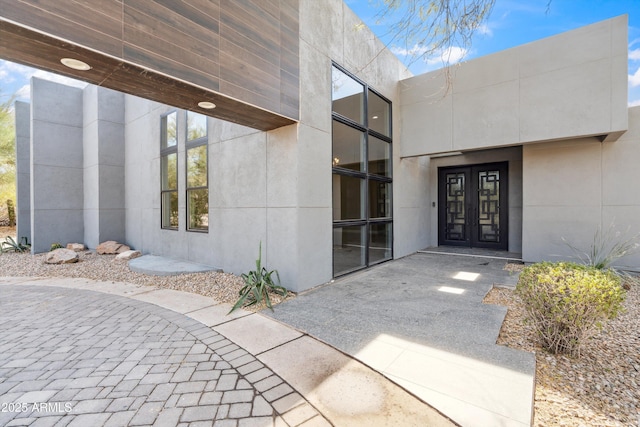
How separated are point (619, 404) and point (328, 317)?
2490 millimetres

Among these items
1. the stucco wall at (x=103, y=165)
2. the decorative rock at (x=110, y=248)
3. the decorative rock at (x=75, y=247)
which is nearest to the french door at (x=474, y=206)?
the decorative rock at (x=110, y=248)

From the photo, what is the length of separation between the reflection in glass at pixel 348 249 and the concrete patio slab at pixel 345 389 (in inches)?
105

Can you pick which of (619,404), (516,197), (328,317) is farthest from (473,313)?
(516,197)

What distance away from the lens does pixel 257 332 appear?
3092 millimetres

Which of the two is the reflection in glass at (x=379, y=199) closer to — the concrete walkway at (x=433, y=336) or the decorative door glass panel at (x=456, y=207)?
the concrete walkway at (x=433, y=336)

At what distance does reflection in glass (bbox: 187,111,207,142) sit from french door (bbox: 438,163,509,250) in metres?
7.05

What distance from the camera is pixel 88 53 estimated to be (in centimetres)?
231

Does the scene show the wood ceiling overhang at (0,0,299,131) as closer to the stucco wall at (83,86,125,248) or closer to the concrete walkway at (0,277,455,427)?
the concrete walkway at (0,277,455,427)

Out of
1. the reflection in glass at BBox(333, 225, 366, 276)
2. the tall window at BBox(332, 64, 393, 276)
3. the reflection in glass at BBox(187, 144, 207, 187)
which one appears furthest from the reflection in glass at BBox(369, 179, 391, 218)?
the reflection in glass at BBox(187, 144, 207, 187)

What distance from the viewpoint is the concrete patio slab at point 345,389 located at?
1.83m

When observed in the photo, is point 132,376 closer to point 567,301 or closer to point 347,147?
point 567,301

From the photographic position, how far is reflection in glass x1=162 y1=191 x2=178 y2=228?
6.88 m

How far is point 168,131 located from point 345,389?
23.9ft

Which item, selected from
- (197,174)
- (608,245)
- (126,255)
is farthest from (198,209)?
(608,245)
